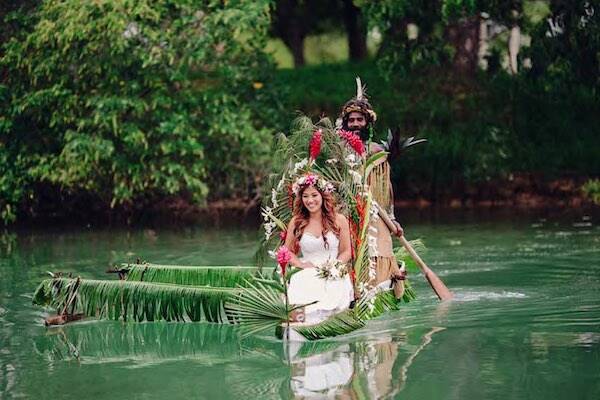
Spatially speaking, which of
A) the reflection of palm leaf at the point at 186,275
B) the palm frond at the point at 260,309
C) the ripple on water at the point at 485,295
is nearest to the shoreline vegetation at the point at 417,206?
the ripple on water at the point at 485,295

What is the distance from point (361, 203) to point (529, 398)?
3666 mm

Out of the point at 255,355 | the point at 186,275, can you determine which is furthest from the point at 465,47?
the point at 255,355

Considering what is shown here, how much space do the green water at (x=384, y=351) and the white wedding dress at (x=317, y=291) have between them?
28 centimetres

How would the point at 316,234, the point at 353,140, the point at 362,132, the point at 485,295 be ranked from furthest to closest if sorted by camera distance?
1. the point at 485,295
2. the point at 362,132
3. the point at 353,140
4. the point at 316,234

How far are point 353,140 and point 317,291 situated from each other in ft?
5.34

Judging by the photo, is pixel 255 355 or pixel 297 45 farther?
pixel 297 45

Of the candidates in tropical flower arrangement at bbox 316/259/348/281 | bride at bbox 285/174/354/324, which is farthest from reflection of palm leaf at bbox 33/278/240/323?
tropical flower arrangement at bbox 316/259/348/281

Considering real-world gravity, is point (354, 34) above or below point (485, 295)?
above

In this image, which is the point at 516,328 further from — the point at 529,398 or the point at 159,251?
the point at 159,251

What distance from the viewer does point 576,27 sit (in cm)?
2188

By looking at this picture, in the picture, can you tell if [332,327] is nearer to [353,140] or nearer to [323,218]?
[323,218]

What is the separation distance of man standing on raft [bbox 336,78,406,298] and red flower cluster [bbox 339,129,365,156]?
285 mm

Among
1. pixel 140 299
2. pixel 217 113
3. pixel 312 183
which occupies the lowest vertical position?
pixel 140 299

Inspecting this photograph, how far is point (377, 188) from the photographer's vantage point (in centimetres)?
1323
